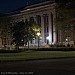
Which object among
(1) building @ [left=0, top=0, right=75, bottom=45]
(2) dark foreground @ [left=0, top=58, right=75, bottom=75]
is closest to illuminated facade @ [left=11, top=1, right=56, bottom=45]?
(1) building @ [left=0, top=0, right=75, bottom=45]

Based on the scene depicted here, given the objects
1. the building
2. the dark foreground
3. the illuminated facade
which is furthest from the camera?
the illuminated facade

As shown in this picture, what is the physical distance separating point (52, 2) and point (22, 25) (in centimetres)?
3125

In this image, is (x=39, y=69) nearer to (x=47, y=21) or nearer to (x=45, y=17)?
(x=47, y=21)

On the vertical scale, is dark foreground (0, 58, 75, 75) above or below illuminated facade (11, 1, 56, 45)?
below

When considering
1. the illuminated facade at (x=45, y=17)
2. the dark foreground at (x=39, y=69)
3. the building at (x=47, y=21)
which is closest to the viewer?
the dark foreground at (x=39, y=69)

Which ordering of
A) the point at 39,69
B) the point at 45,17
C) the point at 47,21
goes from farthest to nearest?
the point at 45,17
the point at 47,21
the point at 39,69

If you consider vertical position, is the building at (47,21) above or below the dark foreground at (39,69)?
above

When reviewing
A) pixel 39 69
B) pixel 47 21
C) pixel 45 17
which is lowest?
pixel 39 69

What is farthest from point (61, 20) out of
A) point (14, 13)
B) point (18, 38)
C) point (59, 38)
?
point (14, 13)

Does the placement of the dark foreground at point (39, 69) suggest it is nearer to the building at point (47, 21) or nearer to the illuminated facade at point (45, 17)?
the building at point (47, 21)

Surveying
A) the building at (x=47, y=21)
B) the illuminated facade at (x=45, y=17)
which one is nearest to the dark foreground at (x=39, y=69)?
the building at (x=47, y=21)


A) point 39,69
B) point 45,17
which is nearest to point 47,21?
point 45,17

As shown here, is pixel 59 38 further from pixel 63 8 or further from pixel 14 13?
pixel 63 8

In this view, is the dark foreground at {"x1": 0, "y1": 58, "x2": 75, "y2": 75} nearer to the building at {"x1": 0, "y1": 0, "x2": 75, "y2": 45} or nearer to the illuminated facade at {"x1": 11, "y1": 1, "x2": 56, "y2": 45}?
the building at {"x1": 0, "y1": 0, "x2": 75, "y2": 45}
